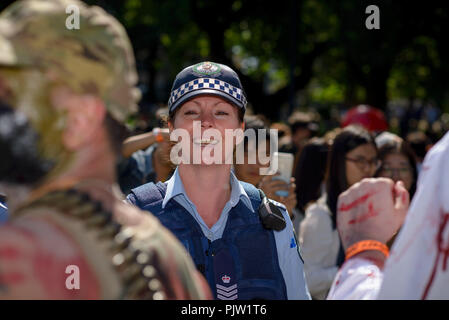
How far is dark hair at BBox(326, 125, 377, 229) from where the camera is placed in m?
5.28

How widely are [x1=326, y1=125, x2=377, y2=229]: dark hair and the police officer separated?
2.21m

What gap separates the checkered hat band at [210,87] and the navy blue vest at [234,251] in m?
0.49

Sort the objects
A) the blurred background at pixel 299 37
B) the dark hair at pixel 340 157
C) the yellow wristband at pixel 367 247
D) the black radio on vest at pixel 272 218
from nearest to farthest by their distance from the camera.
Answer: the yellow wristband at pixel 367 247 → the black radio on vest at pixel 272 218 → the dark hair at pixel 340 157 → the blurred background at pixel 299 37

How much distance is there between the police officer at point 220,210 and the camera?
9.32 ft

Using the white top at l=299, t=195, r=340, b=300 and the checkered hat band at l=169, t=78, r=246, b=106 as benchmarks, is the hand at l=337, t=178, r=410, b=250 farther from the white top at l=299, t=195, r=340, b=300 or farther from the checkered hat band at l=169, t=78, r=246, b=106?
the white top at l=299, t=195, r=340, b=300

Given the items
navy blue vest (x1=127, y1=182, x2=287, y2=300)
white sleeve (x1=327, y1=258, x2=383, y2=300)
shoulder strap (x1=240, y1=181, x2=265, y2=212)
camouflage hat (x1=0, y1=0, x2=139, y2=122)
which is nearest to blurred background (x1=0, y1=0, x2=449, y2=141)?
shoulder strap (x1=240, y1=181, x2=265, y2=212)

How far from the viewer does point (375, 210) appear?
7.64ft

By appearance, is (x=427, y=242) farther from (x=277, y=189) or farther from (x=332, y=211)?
(x=332, y=211)

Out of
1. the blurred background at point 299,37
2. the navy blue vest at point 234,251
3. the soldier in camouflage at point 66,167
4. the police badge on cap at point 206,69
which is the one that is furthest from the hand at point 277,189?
the blurred background at point 299,37

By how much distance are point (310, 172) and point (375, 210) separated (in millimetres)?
4106

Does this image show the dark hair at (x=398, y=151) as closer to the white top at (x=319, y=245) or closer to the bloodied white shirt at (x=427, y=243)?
the white top at (x=319, y=245)

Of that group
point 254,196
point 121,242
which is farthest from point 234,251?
point 121,242

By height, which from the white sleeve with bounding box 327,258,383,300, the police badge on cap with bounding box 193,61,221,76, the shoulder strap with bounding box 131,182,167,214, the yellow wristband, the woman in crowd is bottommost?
the woman in crowd
